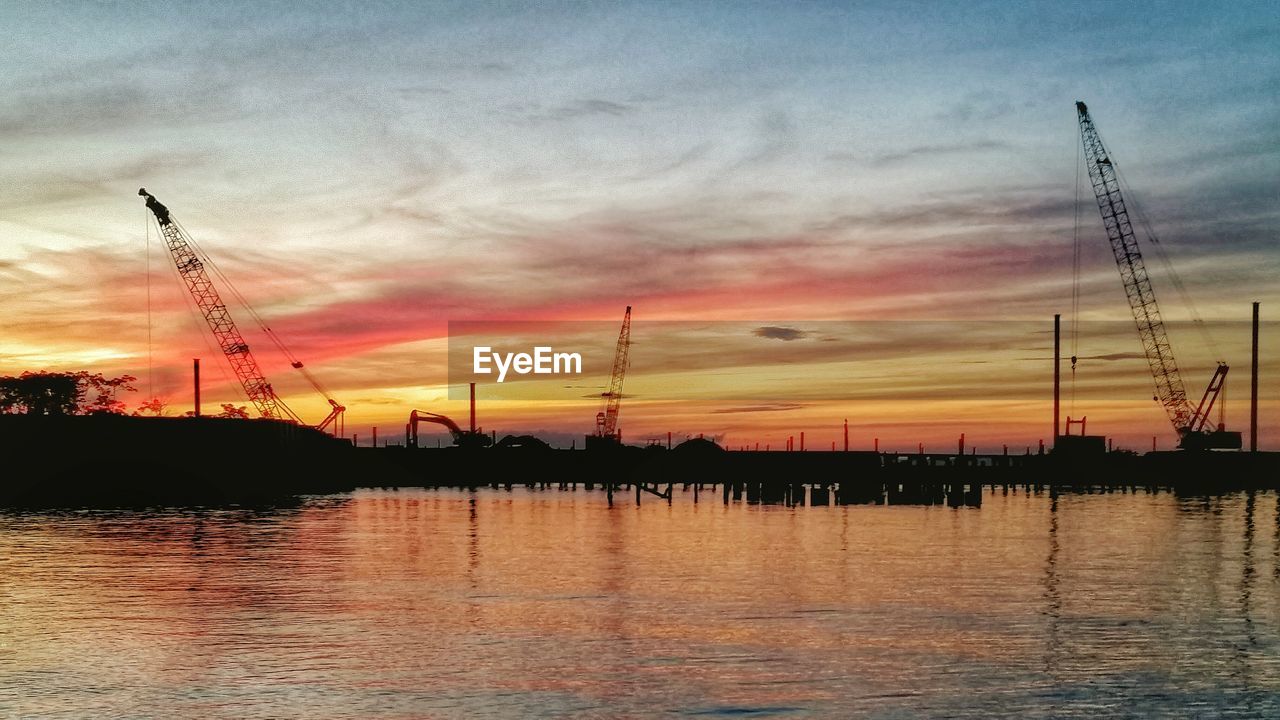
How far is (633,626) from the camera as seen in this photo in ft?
145

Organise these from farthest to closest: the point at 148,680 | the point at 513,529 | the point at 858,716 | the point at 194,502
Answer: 1. the point at 194,502
2. the point at 513,529
3. the point at 148,680
4. the point at 858,716

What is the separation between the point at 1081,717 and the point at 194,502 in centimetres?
13323

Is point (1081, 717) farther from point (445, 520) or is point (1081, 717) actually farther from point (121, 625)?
point (445, 520)

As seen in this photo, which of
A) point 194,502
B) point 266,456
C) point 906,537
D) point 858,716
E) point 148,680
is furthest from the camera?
point 266,456

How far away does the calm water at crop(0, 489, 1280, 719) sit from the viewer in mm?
32125

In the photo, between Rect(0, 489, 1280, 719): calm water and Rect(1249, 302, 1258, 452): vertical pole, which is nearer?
Rect(0, 489, 1280, 719): calm water

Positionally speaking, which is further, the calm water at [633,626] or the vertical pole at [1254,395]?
the vertical pole at [1254,395]

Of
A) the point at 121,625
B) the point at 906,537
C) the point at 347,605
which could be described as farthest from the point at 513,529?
the point at 121,625

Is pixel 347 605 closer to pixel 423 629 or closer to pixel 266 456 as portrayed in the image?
pixel 423 629

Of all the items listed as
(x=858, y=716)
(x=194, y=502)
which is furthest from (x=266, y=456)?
(x=858, y=716)

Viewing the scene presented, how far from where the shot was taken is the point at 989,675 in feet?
116

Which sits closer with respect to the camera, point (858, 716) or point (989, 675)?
point (858, 716)

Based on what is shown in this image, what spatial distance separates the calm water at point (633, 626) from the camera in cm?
3212

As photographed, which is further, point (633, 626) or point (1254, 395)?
point (1254, 395)
